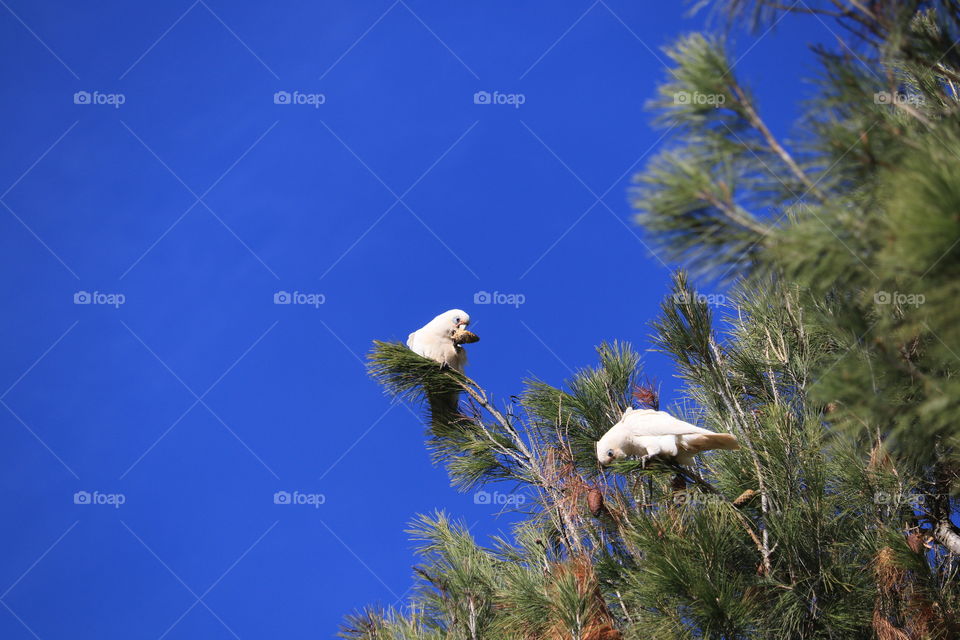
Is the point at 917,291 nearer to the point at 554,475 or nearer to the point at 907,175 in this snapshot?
the point at 907,175

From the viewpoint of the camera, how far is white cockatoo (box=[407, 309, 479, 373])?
418cm

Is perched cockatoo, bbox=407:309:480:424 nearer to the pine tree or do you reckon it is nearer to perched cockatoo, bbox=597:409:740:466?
the pine tree

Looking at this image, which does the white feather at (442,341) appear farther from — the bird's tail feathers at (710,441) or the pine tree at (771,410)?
the bird's tail feathers at (710,441)

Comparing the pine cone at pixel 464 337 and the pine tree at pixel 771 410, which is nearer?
the pine tree at pixel 771 410

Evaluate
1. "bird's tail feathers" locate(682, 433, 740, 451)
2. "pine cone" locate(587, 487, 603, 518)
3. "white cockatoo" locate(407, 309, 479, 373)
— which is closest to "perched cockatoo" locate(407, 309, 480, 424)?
"white cockatoo" locate(407, 309, 479, 373)

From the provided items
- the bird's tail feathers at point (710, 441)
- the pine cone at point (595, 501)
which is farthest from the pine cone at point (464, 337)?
the bird's tail feathers at point (710, 441)

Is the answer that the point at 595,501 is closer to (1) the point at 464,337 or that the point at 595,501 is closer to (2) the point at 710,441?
(2) the point at 710,441

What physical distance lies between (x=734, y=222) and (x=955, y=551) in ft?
7.85

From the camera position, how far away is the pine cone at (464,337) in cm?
420

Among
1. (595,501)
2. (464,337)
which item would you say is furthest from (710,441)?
(464,337)

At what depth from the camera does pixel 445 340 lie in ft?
14.0

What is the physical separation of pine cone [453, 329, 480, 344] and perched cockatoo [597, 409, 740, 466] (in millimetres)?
1118

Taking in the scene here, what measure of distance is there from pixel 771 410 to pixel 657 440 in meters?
0.64

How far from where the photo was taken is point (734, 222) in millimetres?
2084
